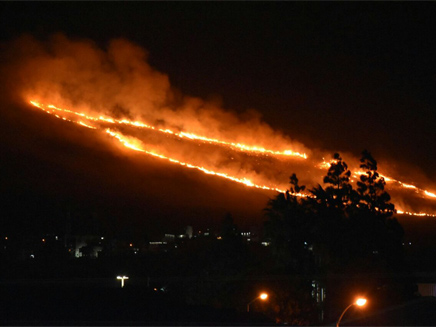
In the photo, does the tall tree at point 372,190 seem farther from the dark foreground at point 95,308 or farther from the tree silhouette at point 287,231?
the dark foreground at point 95,308

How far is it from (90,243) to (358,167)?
80.3 ft

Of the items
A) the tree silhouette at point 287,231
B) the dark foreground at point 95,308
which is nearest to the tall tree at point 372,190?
the tree silhouette at point 287,231

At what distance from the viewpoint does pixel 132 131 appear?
105 feet

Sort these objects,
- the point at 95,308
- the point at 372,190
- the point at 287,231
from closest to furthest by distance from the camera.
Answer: the point at 95,308 < the point at 287,231 < the point at 372,190

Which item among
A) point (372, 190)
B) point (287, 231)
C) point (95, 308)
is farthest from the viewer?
point (372, 190)

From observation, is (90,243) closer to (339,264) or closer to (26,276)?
(26,276)

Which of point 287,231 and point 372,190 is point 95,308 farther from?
point 372,190

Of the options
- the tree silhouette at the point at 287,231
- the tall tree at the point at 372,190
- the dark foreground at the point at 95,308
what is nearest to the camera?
the dark foreground at the point at 95,308

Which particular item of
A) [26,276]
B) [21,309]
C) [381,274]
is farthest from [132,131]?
[381,274]

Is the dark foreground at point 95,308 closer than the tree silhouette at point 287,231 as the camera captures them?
Yes

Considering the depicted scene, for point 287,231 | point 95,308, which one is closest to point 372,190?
point 287,231

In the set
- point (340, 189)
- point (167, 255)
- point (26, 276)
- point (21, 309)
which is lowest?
point (21, 309)

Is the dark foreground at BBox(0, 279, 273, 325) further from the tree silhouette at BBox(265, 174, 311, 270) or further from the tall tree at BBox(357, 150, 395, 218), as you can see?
the tall tree at BBox(357, 150, 395, 218)

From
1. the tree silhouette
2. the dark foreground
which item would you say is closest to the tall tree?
the tree silhouette
